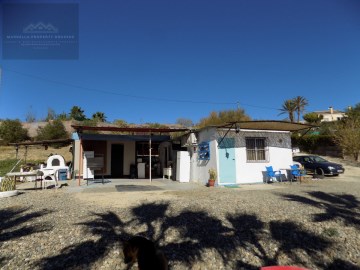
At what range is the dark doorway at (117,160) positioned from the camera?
17948 mm

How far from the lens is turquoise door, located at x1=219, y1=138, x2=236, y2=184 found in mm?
12594

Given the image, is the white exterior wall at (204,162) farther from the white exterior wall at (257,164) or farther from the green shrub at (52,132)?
the green shrub at (52,132)

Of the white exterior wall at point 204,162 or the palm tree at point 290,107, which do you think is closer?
the white exterior wall at point 204,162

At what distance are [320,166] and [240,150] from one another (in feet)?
24.1

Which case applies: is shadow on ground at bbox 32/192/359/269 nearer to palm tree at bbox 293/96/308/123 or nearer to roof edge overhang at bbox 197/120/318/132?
roof edge overhang at bbox 197/120/318/132

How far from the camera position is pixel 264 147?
46.3 ft

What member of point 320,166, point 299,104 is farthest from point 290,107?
point 320,166

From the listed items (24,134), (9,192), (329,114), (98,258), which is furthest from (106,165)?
(329,114)

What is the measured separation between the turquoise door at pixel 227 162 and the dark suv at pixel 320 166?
25.2ft

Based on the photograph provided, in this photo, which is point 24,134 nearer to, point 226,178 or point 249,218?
point 226,178

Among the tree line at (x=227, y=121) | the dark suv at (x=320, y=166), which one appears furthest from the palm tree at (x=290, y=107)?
the dark suv at (x=320, y=166)

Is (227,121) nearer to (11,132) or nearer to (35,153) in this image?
(35,153)

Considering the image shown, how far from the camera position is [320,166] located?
17000 mm

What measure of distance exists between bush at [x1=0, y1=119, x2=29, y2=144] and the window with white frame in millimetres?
28545
